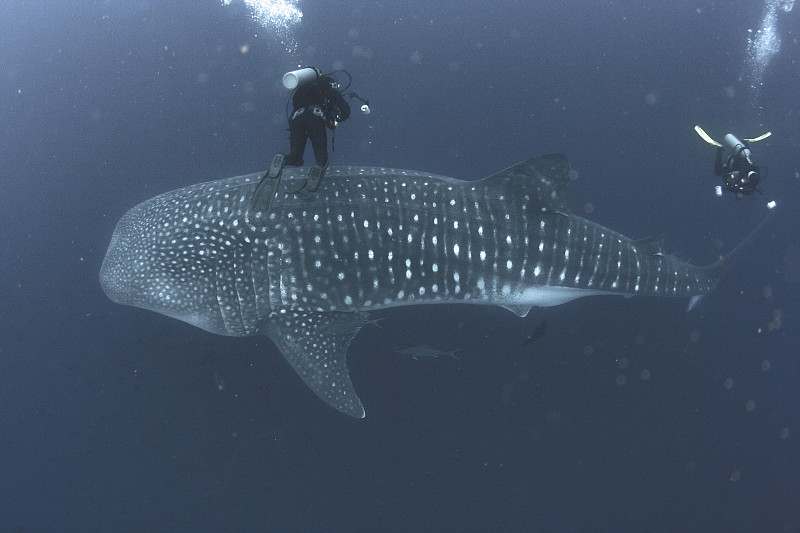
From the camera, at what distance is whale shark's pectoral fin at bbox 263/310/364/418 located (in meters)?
5.36

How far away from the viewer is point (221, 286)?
525 centimetres

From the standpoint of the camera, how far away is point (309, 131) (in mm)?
4812

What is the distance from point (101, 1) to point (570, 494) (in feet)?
46.0

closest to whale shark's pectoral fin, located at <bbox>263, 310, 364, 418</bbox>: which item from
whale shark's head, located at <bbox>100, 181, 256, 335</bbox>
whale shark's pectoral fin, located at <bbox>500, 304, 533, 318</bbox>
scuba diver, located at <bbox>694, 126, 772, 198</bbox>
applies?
whale shark's head, located at <bbox>100, 181, 256, 335</bbox>

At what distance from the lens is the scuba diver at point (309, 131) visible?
456cm

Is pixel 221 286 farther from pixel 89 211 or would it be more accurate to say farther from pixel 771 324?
pixel 771 324

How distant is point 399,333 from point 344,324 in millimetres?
1789

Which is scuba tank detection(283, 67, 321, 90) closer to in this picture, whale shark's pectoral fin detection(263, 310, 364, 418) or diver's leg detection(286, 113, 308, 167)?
diver's leg detection(286, 113, 308, 167)

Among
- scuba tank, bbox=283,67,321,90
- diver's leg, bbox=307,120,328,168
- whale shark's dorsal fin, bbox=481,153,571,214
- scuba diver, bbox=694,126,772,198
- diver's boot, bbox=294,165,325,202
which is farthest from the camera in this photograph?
scuba diver, bbox=694,126,772,198

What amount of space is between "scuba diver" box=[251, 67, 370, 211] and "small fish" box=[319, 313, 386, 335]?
5.19 feet

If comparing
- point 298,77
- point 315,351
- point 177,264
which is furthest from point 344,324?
point 298,77

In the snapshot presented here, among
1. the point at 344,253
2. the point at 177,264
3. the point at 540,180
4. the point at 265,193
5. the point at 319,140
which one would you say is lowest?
the point at 177,264

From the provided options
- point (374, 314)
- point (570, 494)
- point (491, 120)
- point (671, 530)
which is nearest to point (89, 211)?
point (374, 314)

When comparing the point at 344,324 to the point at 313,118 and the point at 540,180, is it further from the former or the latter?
the point at 540,180
